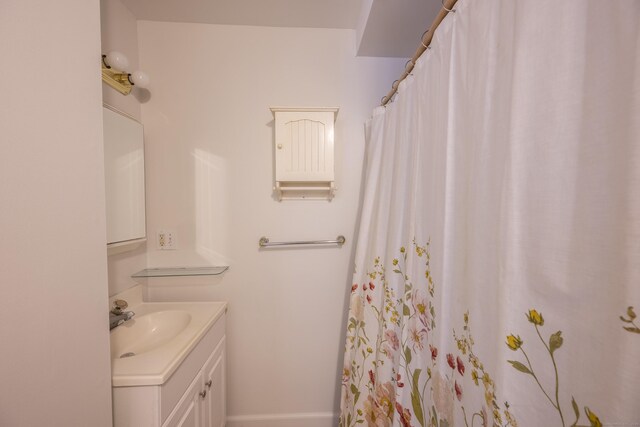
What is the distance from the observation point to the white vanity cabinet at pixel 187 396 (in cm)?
68

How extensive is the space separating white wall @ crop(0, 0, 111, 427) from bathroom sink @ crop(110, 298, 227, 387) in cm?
10

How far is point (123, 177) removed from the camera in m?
1.01

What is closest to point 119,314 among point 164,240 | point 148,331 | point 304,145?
point 148,331

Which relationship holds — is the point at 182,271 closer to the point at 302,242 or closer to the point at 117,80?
the point at 302,242

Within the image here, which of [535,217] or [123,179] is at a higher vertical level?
[123,179]

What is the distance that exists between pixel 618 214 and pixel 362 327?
3.44 ft

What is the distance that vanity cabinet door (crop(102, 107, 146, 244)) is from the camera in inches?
36.4

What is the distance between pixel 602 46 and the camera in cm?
32

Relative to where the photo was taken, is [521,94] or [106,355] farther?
[106,355]

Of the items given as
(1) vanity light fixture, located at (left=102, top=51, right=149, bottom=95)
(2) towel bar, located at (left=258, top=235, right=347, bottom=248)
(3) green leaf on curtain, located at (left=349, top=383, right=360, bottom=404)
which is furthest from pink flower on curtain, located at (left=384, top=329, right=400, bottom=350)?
(1) vanity light fixture, located at (left=102, top=51, right=149, bottom=95)

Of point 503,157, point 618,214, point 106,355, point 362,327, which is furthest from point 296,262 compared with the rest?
point 618,214

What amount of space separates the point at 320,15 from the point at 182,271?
1.73 m

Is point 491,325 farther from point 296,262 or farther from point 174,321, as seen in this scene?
point 174,321

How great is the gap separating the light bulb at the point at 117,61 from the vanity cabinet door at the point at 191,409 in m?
1.49
